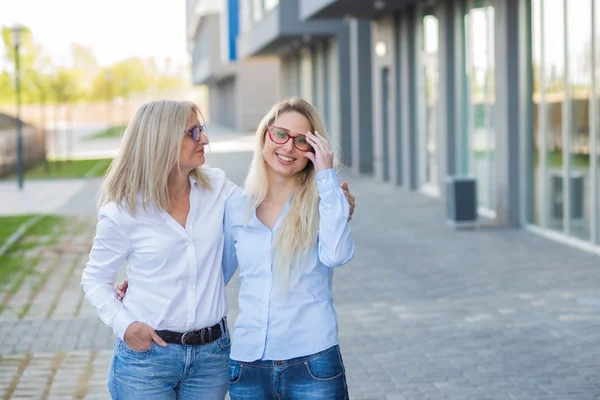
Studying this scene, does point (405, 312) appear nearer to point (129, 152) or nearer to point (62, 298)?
point (62, 298)

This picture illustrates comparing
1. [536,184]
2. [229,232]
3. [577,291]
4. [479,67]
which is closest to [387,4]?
[479,67]

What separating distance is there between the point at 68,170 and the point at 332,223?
30.4m

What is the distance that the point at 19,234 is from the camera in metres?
15.5

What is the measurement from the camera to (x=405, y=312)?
28.9 ft

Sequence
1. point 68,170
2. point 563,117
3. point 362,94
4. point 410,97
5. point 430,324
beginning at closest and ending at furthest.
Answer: point 430,324 < point 563,117 < point 410,97 < point 362,94 < point 68,170

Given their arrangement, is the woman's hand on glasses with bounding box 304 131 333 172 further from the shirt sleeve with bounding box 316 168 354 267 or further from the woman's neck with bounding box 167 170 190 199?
the woman's neck with bounding box 167 170 190 199

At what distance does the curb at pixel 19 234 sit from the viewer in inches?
556

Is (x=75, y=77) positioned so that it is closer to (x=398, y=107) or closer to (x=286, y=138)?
(x=398, y=107)

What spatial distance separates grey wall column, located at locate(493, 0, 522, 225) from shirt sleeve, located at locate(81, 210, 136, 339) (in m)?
12.0

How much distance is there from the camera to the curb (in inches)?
556

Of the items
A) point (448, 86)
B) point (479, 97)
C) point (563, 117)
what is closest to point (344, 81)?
point (448, 86)

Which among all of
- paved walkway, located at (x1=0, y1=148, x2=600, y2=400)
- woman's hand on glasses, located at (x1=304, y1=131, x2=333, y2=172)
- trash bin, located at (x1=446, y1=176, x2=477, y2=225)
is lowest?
paved walkway, located at (x1=0, y1=148, x2=600, y2=400)

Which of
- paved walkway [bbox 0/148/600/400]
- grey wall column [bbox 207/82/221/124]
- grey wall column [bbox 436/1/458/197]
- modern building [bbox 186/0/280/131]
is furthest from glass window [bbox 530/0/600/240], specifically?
grey wall column [bbox 207/82/221/124]

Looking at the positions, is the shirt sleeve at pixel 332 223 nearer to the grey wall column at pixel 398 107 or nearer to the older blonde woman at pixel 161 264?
the older blonde woman at pixel 161 264
